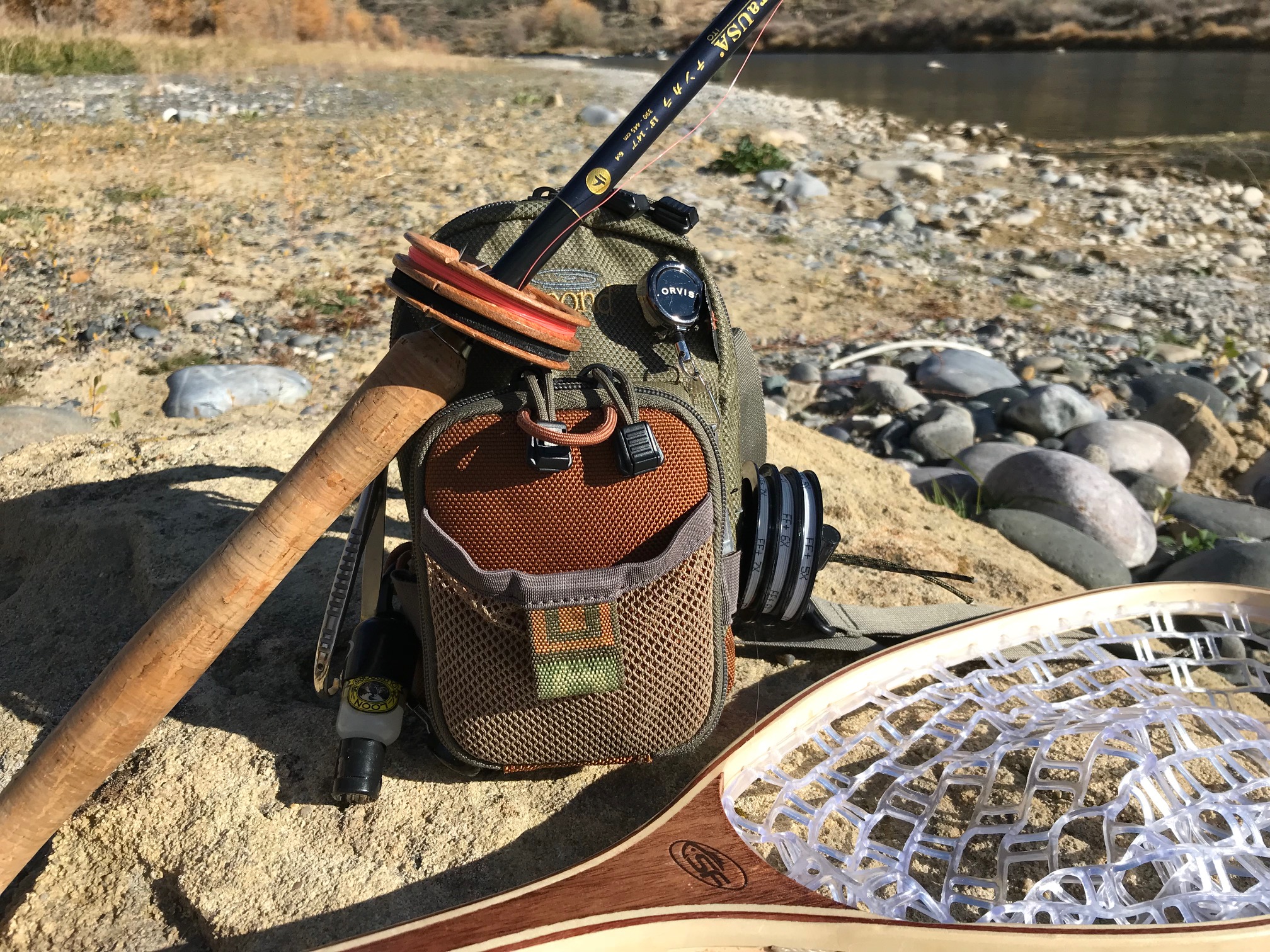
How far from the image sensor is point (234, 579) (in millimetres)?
1878

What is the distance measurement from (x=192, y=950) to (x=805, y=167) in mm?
8463

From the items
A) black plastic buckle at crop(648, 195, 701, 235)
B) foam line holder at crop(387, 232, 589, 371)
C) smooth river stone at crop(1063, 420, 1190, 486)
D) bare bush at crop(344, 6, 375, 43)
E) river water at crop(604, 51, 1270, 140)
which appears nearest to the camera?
foam line holder at crop(387, 232, 589, 371)

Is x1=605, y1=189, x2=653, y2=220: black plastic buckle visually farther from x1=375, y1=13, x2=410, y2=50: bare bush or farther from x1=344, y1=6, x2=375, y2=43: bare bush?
x1=344, y1=6, x2=375, y2=43: bare bush

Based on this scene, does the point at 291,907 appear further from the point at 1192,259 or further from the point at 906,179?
the point at 906,179

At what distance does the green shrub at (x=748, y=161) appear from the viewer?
8742mm

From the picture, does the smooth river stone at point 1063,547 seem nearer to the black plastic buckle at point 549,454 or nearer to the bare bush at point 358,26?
the black plastic buckle at point 549,454

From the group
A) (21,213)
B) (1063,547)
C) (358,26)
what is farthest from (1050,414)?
(358,26)

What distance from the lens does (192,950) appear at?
6.49ft

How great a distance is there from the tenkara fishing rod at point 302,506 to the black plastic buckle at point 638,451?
20cm

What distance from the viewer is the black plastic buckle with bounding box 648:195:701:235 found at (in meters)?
2.24

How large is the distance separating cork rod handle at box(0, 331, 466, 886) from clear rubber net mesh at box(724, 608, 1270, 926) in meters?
0.92

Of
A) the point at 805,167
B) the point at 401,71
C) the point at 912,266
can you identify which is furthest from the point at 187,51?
the point at 912,266

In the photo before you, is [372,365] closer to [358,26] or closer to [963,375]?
[963,375]

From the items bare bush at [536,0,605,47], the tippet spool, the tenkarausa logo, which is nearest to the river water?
bare bush at [536,0,605,47]
